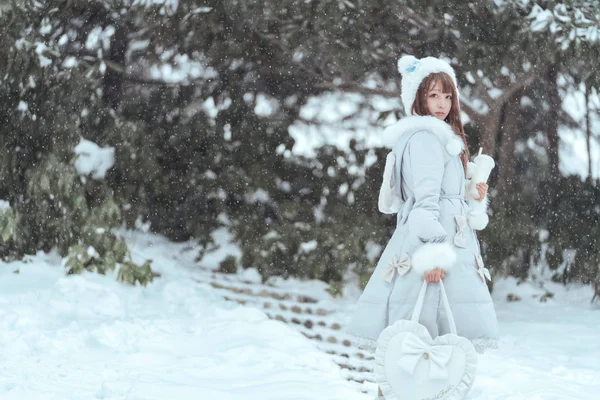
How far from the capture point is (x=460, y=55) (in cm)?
806

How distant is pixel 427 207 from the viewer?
340 centimetres

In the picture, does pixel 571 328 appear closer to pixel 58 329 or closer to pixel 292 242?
pixel 292 242

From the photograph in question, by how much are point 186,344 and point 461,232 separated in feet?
9.59

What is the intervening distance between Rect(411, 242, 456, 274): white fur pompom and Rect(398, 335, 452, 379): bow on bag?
281 mm

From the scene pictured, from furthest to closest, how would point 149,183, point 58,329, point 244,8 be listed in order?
point 149,183 < point 244,8 < point 58,329

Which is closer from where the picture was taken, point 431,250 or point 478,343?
point 431,250

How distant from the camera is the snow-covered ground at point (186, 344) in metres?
4.61

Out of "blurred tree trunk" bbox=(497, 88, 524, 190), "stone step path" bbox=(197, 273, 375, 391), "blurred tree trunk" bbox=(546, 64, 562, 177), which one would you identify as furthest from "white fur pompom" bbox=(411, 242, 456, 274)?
"blurred tree trunk" bbox=(546, 64, 562, 177)

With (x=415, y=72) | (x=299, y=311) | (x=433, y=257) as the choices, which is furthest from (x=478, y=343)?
(x=299, y=311)

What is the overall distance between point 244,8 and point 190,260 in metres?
2.73

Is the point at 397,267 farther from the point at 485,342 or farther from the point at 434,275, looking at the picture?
the point at 485,342

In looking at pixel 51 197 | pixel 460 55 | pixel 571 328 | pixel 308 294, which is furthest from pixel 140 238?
pixel 571 328

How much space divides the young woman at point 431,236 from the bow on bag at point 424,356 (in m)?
0.17

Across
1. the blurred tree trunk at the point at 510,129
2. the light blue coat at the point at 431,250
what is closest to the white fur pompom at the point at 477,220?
the light blue coat at the point at 431,250
